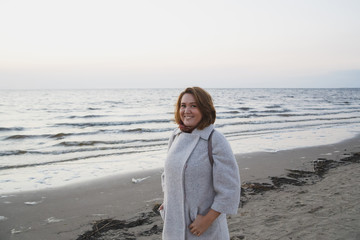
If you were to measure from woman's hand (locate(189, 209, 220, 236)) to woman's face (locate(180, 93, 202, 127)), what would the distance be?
64 cm

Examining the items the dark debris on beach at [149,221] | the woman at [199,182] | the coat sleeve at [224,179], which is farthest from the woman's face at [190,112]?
the dark debris on beach at [149,221]

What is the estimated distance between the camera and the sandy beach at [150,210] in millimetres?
3974

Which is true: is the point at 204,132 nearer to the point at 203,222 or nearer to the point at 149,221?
the point at 203,222

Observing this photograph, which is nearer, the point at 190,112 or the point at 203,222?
the point at 203,222

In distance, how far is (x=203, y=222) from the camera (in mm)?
1860

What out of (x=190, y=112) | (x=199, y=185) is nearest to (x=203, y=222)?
(x=199, y=185)

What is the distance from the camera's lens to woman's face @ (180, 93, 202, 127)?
2.03 m

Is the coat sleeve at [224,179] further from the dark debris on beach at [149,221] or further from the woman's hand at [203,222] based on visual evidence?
the dark debris on beach at [149,221]

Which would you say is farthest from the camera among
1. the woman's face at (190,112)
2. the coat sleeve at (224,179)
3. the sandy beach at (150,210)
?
the sandy beach at (150,210)

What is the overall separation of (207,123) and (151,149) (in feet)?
30.7

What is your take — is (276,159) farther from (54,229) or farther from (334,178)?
(54,229)

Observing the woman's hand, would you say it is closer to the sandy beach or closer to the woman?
the woman

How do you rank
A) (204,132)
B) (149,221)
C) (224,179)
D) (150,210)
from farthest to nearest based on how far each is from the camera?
(150,210), (149,221), (204,132), (224,179)

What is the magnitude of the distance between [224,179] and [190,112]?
55 cm
